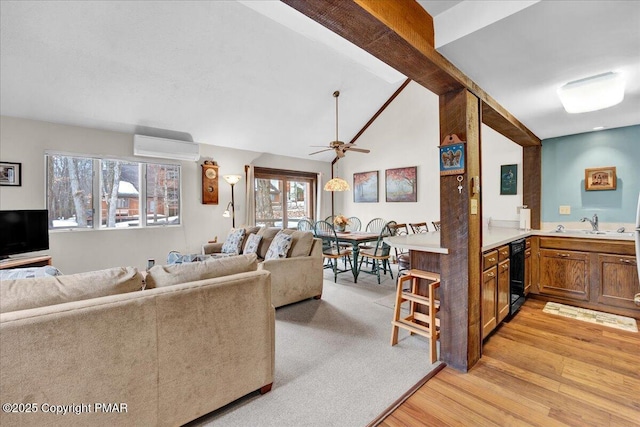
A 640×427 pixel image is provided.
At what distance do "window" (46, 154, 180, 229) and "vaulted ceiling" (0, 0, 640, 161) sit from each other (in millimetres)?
602

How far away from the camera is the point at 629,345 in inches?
96.6

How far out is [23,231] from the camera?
3.45m

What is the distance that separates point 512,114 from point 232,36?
330 centimetres

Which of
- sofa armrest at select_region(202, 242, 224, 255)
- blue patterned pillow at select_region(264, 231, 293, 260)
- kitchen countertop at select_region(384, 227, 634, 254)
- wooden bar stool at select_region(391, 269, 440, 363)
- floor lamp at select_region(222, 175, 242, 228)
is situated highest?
floor lamp at select_region(222, 175, 242, 228)

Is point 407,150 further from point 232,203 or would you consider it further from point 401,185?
point 232,203

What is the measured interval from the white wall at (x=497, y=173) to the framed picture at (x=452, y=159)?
281cm

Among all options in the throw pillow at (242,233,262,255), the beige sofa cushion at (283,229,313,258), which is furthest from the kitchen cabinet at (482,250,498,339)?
the throw pillow at (242,233,262,255)

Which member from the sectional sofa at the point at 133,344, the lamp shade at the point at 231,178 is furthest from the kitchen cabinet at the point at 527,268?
the lamp shade at the point at 231,178

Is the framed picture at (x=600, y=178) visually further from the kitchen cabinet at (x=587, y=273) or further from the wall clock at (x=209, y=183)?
the wall clock at (x=209, y=183)

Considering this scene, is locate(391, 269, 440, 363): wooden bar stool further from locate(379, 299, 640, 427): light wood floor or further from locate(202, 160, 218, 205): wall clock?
locate(202, 160, 218, 205): wall clock

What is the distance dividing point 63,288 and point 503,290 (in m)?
3.37

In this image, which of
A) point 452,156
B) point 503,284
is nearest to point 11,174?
point 452,156

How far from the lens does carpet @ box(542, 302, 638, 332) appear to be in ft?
9.34

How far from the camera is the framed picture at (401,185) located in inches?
225
